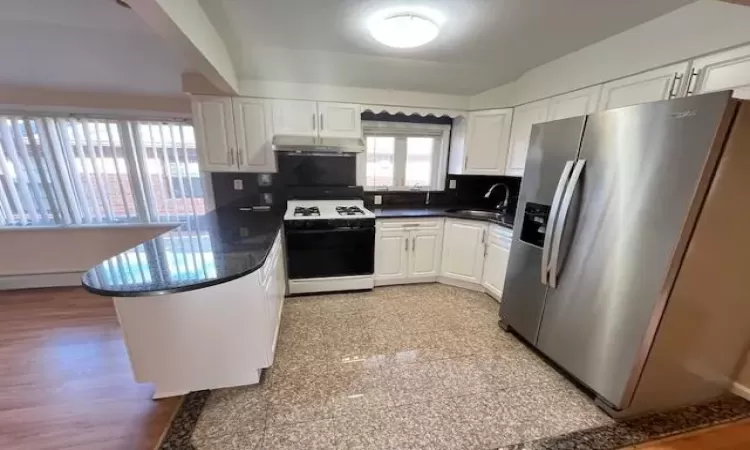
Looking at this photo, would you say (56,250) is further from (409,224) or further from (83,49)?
(409,224)

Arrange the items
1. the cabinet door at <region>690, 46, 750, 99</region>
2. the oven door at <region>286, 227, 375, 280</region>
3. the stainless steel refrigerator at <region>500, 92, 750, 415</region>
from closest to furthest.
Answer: the stainless steel refrigerator at <region>500, 92, 750, 415</region>
the cabinet door at <region>690, 46, 750, 99</region>
the oven door at <region>286, 227, 375, 280</region>

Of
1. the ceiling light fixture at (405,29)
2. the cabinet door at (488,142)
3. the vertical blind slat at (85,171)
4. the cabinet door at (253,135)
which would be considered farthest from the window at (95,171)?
the cabinet door at (488,142)

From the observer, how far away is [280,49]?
238cm

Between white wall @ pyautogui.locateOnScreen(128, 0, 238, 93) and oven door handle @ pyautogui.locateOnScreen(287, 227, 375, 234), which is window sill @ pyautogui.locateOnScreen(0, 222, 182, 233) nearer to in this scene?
oven door handle @ pyautogui.locateOnScreen(287, 227, 375, 234)

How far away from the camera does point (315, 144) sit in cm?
276

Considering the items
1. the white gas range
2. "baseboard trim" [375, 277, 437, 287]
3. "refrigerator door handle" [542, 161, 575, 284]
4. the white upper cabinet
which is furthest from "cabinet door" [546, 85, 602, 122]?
the white upper cabinet

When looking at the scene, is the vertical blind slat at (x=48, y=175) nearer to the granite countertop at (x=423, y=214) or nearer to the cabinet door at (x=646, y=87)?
the granite countertop at (x=423, y=214)

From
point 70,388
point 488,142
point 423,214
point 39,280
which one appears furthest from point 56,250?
point 488,142

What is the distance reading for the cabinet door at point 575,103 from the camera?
2186 millimetres

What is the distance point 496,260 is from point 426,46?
2.14 metres

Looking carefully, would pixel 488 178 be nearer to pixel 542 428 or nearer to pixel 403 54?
pixel 403 54

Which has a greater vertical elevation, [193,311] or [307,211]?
[307,211]

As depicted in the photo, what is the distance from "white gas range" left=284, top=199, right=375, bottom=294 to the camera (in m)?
2.73

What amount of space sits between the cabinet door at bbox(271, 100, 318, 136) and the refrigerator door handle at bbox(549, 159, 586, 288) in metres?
2.38
